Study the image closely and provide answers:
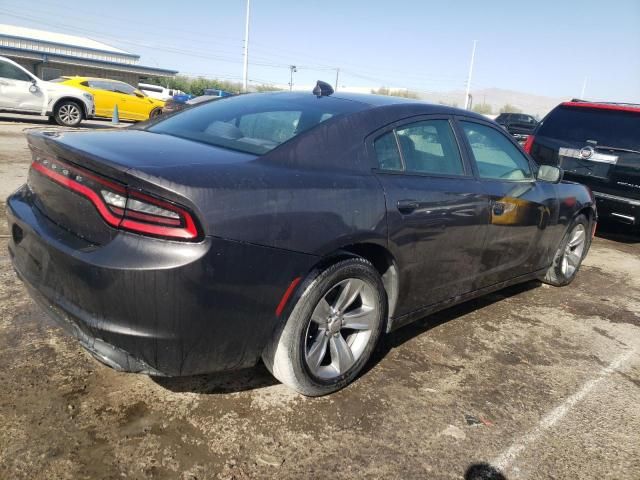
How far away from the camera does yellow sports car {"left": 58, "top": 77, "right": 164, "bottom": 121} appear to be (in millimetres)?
16920

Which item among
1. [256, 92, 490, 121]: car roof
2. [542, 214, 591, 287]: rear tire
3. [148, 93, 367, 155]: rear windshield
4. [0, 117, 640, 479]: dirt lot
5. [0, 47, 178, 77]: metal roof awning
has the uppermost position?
[0, 47, 178, 77]: metal roof awning

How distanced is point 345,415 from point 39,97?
14321 mm

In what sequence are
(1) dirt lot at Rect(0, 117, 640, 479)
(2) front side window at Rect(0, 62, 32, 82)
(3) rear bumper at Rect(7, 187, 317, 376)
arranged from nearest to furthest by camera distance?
(3) rear bumper at Rect(7, 187, 317, 376) < (1) dirt lot at Rect(0, 117, 640, 479) < (2) front side window at Rect(0, 62, 32, 82)

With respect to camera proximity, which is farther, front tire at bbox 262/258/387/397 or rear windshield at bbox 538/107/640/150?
rear windshield at bbox 538/107/640/150

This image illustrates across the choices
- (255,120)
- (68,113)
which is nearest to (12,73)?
(68,113)

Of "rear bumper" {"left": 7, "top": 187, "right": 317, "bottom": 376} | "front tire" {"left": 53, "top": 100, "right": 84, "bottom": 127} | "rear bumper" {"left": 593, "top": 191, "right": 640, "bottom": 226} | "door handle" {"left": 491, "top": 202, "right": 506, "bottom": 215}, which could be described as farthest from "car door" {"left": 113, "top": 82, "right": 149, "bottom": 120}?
"rear bumper" {"left": 7, "top": 187, "right": 317, "bottom": 376}

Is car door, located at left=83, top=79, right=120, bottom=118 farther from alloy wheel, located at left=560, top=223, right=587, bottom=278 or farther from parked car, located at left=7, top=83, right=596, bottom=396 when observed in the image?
alloy wheel, located at left=560, top=223, right=587, bottom=278

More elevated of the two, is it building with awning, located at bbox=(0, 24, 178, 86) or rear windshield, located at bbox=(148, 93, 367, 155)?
building with awning, located at bbox=(0, 24, 178, 86)

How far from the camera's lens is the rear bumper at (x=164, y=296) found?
6.16ft

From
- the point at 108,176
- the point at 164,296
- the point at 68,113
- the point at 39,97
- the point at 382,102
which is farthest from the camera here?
the point at 68,113

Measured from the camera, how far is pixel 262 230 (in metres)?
2.03

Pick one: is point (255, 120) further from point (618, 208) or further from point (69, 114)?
point (69, 114)

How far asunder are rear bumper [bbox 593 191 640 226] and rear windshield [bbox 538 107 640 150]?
62 cm

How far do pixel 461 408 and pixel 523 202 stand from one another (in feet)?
5.53
